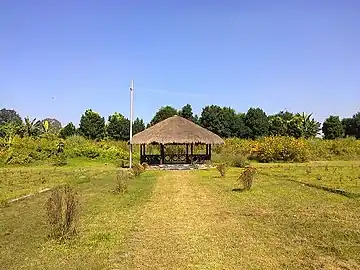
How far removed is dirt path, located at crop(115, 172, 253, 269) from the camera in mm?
6152

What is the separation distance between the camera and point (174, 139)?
2688 cm

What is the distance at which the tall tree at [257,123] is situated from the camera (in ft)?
175

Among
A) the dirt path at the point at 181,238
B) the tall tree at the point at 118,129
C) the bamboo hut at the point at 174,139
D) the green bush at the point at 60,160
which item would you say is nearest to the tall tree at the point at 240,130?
the tall tree at the point at 118,129

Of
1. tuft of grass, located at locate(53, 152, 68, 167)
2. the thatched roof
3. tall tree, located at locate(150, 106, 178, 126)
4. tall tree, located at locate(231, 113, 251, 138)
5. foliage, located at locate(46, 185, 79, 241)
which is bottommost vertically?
foliage, located at locate(46, 185, 79, 241)

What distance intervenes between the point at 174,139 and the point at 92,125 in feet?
91.6

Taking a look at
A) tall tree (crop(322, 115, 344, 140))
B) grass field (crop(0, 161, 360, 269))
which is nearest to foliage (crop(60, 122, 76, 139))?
tall tree (crop(322, 115, 344, 140))

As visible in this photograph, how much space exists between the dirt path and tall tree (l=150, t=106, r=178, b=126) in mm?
41415

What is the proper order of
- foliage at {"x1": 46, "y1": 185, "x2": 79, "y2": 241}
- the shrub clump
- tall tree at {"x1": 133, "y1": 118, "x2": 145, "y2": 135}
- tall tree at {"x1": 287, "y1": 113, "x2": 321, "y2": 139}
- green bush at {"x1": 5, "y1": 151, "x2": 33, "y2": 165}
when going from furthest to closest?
1. tall tree at {"x1": 133, "y1": 118, "x2": 145, "y2": 135}
2. tall tree at {"x1": 287, "y1": 113, "x2": 321, "y2": 139}
3. the shrub clump
4. green bush at {"x1": 5, "y1": 151, "x2": 33, "y2": 165}
5. foliage at {"x1": 46, "y1": 185, "x2": 79, "y2": 241}

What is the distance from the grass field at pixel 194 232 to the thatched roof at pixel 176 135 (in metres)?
13.2

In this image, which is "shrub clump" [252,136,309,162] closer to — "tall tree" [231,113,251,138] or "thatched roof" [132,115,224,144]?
"thatched roof" [132,115,224,144]

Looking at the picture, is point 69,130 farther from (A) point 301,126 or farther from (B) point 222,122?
(A) point 301,126

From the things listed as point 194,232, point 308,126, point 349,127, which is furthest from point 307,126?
point 194,232

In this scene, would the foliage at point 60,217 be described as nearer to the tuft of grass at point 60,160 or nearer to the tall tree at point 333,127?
the tuft of grass at point 60,160

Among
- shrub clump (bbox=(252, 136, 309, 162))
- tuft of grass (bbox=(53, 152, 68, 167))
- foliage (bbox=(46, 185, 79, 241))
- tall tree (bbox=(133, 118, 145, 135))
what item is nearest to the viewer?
foliage (bbox=(46, 185, 79, 241))
